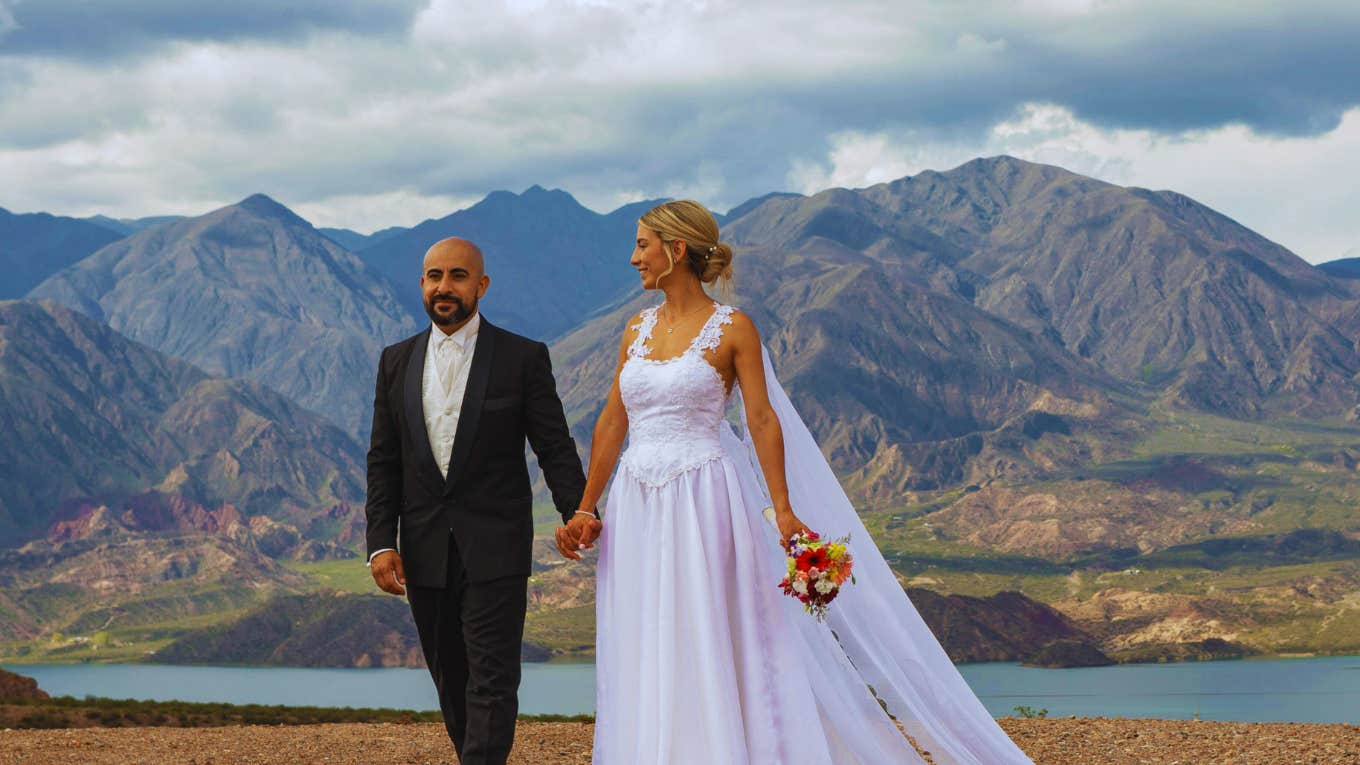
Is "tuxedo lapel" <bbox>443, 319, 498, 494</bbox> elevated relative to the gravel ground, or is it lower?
elevated

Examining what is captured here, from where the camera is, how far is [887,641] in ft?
34.8

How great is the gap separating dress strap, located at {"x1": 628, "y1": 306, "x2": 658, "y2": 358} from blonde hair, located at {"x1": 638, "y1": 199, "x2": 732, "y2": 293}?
312 mm

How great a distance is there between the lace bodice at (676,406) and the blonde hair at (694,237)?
0.78 feet

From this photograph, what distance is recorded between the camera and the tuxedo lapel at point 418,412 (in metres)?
9.50

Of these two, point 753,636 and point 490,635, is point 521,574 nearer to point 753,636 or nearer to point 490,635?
point 490,635

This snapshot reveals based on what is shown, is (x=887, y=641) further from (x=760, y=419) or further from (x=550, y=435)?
(x=550, y=435)

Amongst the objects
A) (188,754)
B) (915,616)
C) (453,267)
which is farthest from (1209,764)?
(188,754)

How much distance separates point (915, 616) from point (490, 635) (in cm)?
322

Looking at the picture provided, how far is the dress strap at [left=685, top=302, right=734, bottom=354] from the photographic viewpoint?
9.50 metres

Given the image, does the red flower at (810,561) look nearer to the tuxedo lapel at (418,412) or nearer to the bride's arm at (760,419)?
the bride's arm at (760,419)

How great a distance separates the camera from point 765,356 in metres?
10.0

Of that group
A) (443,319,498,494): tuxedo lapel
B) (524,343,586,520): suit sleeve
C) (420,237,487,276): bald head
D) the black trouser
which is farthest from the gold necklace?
the black trouser

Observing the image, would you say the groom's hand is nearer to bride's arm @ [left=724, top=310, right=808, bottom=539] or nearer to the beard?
the beard

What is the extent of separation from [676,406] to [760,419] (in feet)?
1.76
